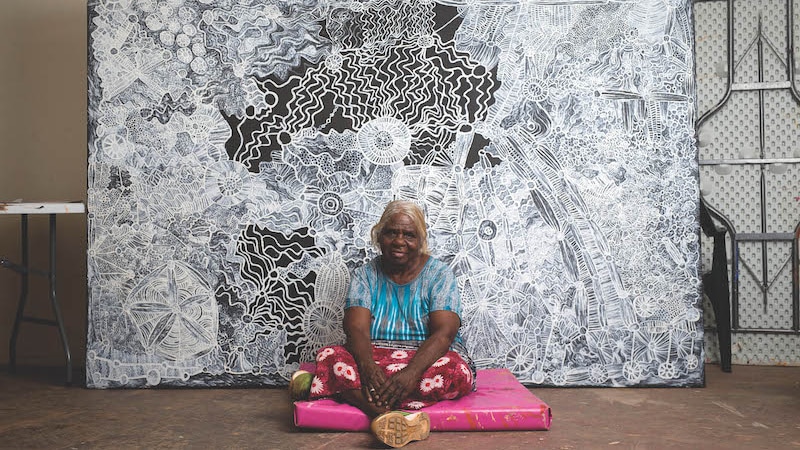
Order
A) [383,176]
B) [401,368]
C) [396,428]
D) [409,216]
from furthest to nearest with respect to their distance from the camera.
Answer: [383,176] → [409,216] → [401,368] → [396,428]

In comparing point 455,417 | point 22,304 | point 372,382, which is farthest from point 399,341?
point 22,304

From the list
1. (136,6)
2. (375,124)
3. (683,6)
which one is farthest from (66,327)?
(683,6)

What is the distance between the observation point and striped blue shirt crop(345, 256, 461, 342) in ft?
11.8

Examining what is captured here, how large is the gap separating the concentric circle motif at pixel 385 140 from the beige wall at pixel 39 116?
2377 mm

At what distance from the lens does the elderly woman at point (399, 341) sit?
125 inches

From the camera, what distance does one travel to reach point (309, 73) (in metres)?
4.25

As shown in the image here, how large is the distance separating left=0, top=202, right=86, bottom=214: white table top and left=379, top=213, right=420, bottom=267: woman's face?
2131mm

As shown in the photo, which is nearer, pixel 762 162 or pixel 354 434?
pixel 354 434

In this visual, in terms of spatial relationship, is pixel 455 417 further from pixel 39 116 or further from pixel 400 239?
pixel 39 116

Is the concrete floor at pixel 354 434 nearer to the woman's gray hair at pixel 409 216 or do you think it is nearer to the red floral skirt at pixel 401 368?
the red floral skirt at pixel 401 368

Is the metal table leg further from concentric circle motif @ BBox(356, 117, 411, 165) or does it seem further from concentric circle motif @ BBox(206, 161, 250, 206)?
concentric circle motif @ BBox(356, 117, 411, 165)

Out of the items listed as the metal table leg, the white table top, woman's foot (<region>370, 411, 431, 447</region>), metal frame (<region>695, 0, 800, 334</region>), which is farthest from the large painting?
woman's foot (<region>370, 411, 431, 447</region>)

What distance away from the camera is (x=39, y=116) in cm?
504

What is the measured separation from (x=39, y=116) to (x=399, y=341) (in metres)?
3.50
